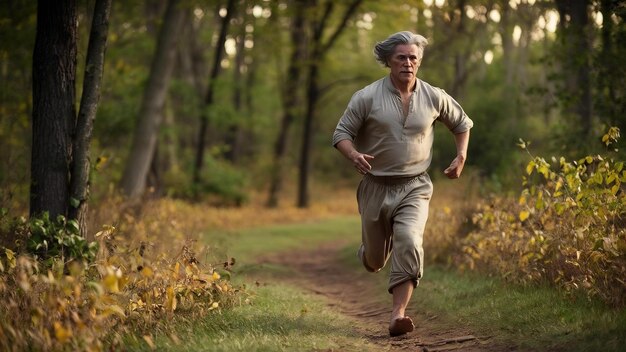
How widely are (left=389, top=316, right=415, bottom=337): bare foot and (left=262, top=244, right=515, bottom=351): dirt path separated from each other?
2.8 inches

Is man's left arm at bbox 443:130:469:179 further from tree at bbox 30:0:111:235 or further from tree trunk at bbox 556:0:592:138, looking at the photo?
tree trunk at bbox 556:0:592:138

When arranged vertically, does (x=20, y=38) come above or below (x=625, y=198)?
above

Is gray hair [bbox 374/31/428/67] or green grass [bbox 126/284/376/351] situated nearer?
green grass [bbox 126/284/376/351]

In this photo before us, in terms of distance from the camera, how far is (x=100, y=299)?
4.59 meters

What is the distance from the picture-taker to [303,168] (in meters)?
24.0

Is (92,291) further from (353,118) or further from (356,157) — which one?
(353,118)

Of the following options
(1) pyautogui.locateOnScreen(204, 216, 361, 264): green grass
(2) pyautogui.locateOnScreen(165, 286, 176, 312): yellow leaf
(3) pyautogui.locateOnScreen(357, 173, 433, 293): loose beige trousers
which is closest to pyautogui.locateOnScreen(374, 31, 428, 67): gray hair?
(3) pyautogui.locateOnScreen(357, 173, 433, 293): loose beige trousers

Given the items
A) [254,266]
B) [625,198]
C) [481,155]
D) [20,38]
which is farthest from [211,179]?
[625,198]

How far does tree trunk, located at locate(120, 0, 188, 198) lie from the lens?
15.4 metres

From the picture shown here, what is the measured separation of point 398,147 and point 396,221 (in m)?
0.61

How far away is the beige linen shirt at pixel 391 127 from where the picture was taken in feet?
Answer: 19.7

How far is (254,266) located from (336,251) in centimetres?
376

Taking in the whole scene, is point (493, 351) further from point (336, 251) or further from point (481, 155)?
point (481, 155)

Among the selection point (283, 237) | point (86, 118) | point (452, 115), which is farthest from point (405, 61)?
point (283, 237)
